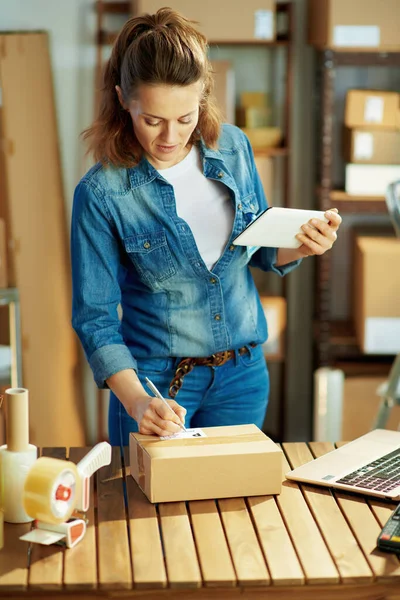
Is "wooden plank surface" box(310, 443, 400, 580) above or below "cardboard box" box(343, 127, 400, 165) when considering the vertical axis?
below

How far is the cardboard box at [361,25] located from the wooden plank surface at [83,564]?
2.46 m

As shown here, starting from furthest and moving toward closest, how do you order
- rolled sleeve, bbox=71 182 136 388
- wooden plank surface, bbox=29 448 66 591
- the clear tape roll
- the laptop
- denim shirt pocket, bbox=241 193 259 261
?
denim shirt pocket, bbox=241 193 259 261 → rolled sleeve, bbox=71 182 136 388 → the laptop → the clear tape roll → wooden plank surface, bbox=29 448 66 591

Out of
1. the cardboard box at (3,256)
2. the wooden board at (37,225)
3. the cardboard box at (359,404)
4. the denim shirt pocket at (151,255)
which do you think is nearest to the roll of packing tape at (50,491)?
the denim shirt pocket at (151,255)

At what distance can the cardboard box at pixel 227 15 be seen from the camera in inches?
136

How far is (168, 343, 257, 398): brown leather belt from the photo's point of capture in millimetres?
1898

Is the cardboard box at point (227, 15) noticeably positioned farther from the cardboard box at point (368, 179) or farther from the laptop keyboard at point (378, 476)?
the laptop keyboard at point (378, 476)

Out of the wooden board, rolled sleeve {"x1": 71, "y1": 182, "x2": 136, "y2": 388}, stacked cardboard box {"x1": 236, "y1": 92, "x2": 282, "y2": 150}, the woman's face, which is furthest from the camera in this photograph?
stacked cardboard box {"x1": 236, "y1": 92, "x2": 282, "y2": 150}

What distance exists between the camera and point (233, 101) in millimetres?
3855

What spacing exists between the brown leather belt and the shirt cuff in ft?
0.43

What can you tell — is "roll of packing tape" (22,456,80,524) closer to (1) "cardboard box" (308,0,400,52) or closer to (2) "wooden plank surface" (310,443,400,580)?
(2) "wooden plank surface" (310,443,400,580)

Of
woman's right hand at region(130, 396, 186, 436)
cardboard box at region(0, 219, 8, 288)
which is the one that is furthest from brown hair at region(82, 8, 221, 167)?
cardboard box at region(0, 219, 8, 288)

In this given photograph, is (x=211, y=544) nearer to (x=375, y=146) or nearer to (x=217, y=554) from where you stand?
(x=217, y=554)

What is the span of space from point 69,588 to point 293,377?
9.58 feet

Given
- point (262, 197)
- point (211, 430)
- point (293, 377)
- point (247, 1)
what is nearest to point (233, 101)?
point (247, 1)
